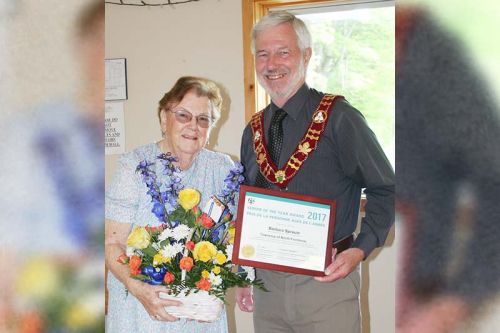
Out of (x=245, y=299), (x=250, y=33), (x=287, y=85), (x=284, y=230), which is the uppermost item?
(x=250, y=33)

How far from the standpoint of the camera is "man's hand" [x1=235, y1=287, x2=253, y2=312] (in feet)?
4.36

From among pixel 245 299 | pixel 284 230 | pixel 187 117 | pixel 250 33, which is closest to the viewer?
pixel 284 230

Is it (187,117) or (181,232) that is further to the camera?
(187,117)

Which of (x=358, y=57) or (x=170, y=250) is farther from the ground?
(x=358, y=57)

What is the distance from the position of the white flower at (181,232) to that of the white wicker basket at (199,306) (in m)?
0.10

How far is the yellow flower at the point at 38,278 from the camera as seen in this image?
1.23 ft

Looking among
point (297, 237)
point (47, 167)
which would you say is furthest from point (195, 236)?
point (47, 167)

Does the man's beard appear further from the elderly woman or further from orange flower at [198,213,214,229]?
orange flower at [198,213,214,229]

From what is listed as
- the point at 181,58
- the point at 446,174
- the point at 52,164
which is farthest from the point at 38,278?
the point at 181,58

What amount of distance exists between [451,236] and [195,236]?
0.81 m

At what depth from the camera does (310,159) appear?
1186 millimetres

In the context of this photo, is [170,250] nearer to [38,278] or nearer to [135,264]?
[135,264]

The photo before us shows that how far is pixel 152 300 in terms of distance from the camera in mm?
1063

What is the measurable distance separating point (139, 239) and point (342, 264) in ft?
1.28
